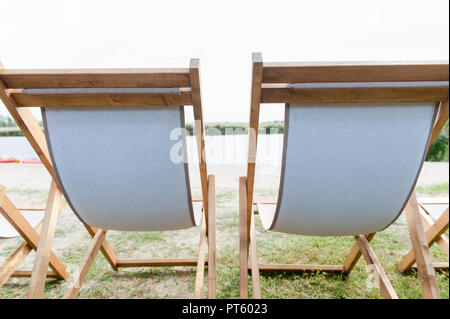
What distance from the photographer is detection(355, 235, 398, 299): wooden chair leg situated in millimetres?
1089

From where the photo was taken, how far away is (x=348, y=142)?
2.56 feet

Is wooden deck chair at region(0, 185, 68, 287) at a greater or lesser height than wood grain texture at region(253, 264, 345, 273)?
greater

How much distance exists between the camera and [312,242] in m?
1.80

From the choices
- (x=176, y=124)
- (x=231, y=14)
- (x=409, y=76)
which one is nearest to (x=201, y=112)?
(x=176, y=124)

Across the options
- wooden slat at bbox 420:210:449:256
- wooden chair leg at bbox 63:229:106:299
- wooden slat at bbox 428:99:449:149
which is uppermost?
wooden slat at bbox 428:99:449:149

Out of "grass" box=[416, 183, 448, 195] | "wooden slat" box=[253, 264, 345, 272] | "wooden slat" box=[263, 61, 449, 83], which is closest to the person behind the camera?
"wooden slat" box=[263, 61, 449, 83]

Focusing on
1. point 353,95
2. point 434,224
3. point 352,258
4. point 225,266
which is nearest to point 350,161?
point 353,95

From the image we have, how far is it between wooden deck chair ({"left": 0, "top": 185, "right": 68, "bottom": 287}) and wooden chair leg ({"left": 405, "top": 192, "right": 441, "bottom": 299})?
1530 millimetres

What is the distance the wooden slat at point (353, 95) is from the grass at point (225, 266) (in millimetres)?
1032

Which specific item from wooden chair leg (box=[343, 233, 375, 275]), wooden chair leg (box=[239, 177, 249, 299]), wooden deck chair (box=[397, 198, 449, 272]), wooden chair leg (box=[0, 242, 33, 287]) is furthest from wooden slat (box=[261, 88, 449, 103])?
wooden chair leg (box=[0, 242, 33, 287])

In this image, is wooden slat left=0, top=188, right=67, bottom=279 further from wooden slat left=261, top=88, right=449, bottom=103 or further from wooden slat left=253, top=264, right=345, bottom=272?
wooden slat left=253, top=264, right=345, bottom=272

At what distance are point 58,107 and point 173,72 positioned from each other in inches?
16.5

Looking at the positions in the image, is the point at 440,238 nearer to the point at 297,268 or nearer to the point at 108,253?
the point at 297,268

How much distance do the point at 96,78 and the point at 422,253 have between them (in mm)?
1300
